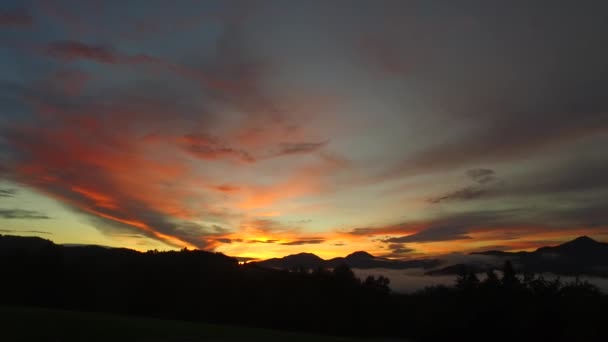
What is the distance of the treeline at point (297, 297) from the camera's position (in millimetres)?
65938

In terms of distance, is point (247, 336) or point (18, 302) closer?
point (247, 336)

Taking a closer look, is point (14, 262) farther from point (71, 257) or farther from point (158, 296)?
point (158, 296)

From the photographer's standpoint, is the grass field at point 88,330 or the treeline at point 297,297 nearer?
the grass field at point 88,330

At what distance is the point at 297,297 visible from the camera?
81.8 m

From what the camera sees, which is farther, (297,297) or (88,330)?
(297,297)

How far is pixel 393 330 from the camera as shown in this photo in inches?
3145

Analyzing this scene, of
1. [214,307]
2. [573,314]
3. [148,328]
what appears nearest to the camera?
[148,328]

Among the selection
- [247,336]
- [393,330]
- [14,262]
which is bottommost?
[393,330]

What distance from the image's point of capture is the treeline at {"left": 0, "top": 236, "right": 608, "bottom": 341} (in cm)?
6594

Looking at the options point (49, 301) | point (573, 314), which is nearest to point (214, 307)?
point (49, 301)

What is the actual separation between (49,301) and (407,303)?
60.0 metres

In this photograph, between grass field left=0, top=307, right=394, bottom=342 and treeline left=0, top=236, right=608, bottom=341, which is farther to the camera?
treeline left=0, top=236, right=608, bottom=341

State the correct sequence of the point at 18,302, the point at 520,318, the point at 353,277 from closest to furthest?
1. the point at 520,318
2. the point at 18,302
3. the point at 353,277

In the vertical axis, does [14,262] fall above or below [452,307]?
above
